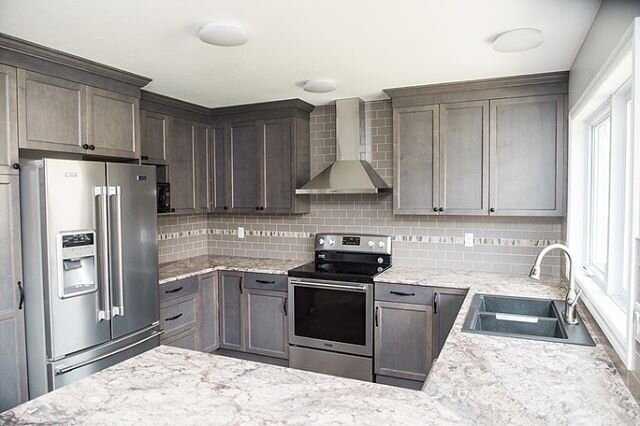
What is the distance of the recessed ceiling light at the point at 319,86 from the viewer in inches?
127

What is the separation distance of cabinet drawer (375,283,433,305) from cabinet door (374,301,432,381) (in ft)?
0.12

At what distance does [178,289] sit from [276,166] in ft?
4.51

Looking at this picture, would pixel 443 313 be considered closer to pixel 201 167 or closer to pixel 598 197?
pixel 598 197

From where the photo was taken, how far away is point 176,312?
3.50 m

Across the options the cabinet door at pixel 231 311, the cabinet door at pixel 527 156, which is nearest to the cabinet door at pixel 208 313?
the cabinet door at pixel 231 311

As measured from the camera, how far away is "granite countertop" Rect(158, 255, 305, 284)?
11.8 feet

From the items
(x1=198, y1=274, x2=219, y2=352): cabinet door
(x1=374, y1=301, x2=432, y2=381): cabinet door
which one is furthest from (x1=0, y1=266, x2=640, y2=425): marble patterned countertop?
(x1=198, y1=274, x2=219, y2=352): cabinet door

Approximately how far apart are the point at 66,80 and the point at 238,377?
2.21 metres

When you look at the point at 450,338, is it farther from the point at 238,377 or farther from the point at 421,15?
the point at 421,15

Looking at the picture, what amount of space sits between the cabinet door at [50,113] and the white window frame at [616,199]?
112 inches

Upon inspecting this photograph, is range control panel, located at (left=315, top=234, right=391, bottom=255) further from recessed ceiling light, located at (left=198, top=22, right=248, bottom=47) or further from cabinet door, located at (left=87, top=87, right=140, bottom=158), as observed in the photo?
recessed ceiling light, located at (left=198, top=22, right=248, bottom=47)

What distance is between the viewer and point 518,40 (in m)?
2.31

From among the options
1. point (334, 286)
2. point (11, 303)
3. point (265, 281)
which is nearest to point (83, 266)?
point (11, 303)

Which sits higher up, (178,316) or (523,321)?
(523,321)
